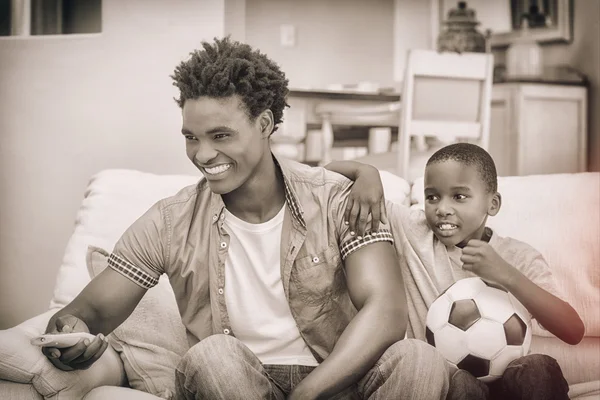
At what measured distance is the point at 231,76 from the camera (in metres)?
1.28

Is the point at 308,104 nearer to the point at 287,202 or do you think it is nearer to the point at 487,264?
the point at 287,202

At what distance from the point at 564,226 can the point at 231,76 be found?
83 centimetres

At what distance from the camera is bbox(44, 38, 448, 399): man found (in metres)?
1.25

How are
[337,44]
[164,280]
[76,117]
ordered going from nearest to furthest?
[164,280], [76,117], [337,44]

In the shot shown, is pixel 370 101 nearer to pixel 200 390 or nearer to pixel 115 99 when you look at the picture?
pixel 115 99

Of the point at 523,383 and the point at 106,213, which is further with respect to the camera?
the point at 106,213

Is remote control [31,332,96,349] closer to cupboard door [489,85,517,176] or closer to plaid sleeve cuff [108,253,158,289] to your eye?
plaid sleeve cuff [108,253,158,289]

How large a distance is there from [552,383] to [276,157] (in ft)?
2.12

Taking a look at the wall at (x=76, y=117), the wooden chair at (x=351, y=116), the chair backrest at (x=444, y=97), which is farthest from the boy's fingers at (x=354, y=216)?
the wooden chair at (x=351, y=116)

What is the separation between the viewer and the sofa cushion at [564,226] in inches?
60.4

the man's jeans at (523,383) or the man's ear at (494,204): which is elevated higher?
the man's ear at (494,204)

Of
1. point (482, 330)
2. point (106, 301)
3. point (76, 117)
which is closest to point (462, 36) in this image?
point (76, 117)

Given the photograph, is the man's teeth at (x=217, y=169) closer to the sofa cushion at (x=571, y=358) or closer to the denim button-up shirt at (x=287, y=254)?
the denim button-up shirt at (x=287, y=254)

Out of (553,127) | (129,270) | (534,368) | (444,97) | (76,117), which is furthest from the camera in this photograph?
(553,127)
